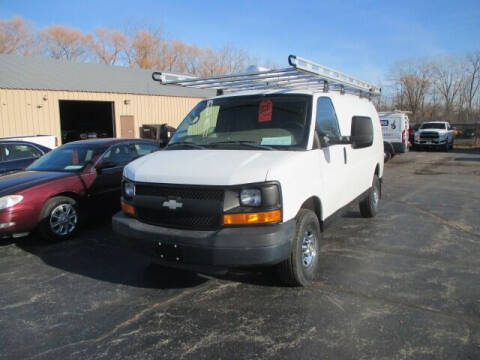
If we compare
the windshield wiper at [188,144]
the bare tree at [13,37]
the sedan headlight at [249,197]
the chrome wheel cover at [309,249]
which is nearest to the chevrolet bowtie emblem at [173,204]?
the sedan headlight at [249,197]

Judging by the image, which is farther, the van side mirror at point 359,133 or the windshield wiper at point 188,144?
the van side mirror at point 359,133

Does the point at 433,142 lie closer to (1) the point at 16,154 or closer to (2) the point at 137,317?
(1) the point at 16,154

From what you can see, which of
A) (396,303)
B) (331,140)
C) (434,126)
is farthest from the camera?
(434,126)

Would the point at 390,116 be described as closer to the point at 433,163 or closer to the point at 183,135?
the point at 433,163

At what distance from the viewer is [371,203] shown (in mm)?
6988

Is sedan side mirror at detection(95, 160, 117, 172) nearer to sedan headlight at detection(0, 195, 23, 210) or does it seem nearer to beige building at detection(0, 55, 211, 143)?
sedan headlight at detection(0, 195, 23, 210)

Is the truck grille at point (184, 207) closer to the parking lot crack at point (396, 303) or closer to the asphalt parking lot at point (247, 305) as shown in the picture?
the asphalt parking lot at point (247, 305)

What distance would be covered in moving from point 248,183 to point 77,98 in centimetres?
2212

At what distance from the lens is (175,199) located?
3711mm

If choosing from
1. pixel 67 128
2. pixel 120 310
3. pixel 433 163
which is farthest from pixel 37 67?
pixel 120 310

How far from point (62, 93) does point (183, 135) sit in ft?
65.8

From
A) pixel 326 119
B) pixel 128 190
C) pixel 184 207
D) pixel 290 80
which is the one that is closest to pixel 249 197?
pixel 184 207

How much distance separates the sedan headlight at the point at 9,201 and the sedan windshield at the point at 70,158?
1166mm

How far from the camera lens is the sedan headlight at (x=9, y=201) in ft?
17.9
